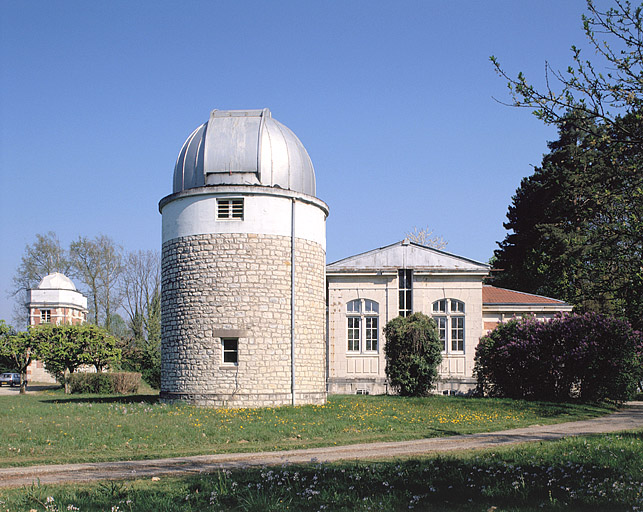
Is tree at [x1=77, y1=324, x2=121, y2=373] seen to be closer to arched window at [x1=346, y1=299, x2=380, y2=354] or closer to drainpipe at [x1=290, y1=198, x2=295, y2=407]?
arched window at [x1=346, y1=299, x2=380, y2=354]

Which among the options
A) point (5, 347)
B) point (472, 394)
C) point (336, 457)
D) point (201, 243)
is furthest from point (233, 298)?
point (5, 347)

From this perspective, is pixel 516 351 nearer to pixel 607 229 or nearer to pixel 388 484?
pixel 607 229

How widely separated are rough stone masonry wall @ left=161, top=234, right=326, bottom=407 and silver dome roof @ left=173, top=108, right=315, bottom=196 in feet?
6.38

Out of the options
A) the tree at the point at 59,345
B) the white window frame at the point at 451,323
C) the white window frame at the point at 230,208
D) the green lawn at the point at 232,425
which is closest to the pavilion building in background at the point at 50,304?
the tree at the point at 59,345

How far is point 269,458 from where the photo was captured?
11.1 m

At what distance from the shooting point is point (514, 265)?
40.5 m

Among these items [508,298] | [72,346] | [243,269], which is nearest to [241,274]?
[243,269]

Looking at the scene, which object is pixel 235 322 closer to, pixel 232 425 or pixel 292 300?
pixel 292 300

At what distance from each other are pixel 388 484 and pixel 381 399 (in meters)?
13.8

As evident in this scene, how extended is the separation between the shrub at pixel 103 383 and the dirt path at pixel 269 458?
2012cm

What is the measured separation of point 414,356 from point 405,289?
3.99m

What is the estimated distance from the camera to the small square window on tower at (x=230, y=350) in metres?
19.3

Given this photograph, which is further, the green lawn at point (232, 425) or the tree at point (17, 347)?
the tree at point (17, 347)

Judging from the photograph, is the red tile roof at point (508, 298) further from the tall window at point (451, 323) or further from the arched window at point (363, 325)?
the arched window at point (363, 325)
